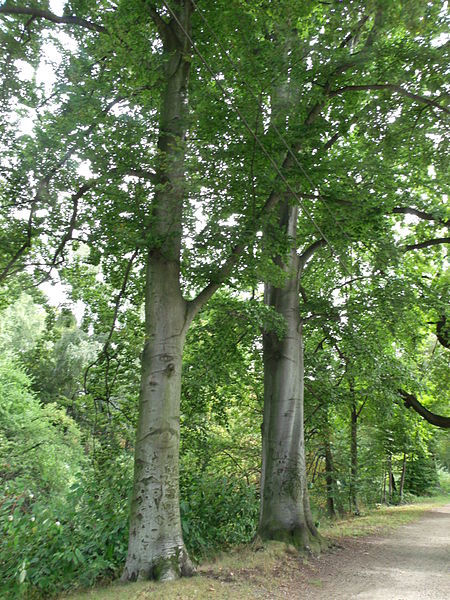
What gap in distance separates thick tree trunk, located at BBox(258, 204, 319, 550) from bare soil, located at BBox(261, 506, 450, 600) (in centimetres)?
71

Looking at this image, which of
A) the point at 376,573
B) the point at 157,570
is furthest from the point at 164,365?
the point at 376,573

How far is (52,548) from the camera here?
17.2 feet

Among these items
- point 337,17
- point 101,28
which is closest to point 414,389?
point 337,17

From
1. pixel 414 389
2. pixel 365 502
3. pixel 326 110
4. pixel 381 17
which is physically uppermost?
pixel 326 110

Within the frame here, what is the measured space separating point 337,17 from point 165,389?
4.47 meters

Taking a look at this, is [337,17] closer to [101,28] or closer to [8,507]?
[101,28]

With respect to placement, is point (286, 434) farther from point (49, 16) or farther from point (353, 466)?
point (49, 16)

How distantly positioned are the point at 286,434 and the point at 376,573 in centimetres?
236

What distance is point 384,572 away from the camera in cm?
635

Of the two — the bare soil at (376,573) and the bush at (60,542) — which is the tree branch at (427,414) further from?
the bush at (60,542)

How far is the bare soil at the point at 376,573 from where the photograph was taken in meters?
5.27

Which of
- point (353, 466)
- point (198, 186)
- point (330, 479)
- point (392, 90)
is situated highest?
point (392, 90)

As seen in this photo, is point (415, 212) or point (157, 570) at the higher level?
point (415, 212)

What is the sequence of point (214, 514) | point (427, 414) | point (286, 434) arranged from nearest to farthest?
point (214, 514) < point (286, 434) < point (427, 414)
